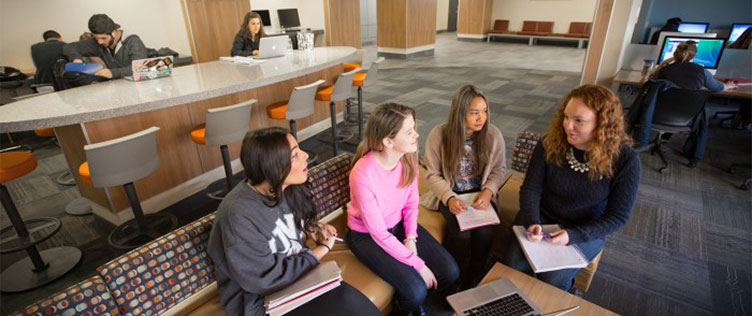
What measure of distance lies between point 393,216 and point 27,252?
2.45 meters

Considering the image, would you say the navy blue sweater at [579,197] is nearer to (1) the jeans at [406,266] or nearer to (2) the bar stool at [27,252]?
(1) the jeans at [406,266]

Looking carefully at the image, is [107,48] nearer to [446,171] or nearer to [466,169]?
[446,171]

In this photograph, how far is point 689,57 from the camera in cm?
361

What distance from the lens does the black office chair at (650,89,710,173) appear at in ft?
10.9

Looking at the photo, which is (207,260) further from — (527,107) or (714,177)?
(527,107)

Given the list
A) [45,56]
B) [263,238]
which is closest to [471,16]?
[45,56]

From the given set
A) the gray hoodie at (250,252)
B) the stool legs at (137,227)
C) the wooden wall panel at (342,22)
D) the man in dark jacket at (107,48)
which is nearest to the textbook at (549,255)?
the gray hoodie at (250,252)

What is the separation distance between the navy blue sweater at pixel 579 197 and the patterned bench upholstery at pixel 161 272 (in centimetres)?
151

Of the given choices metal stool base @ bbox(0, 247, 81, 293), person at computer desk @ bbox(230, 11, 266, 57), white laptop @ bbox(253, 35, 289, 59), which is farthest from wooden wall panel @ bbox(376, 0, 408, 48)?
metal stool base @ bbox(0, 247, 81, 293)

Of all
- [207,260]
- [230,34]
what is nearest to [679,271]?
[207,260]

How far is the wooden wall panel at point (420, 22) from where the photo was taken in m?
9.86

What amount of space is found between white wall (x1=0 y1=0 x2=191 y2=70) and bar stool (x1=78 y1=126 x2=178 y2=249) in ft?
16.7

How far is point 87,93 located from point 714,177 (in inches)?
218

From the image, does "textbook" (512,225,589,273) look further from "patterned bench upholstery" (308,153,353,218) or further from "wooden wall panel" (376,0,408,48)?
"wooden wall panel" (376,0,408,48)
